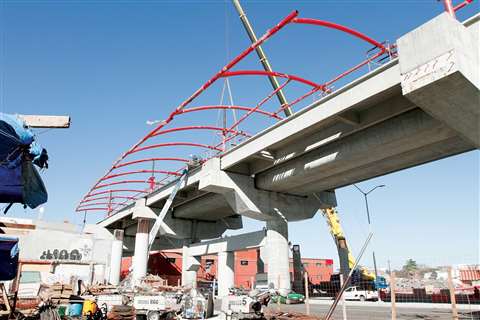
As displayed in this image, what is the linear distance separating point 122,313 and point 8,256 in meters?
7.34

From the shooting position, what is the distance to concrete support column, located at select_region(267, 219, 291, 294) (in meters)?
23.0

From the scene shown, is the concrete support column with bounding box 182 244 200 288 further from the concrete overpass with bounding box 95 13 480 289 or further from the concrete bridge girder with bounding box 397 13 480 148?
the concrete bridge girder with bounding box 397 13 480 148

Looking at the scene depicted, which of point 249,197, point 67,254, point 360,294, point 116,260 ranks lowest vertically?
point 360,294

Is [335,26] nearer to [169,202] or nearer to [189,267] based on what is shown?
[169,202]

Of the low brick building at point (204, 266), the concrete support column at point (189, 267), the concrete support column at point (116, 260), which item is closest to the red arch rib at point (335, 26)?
the concrete support column at point (189, 267)

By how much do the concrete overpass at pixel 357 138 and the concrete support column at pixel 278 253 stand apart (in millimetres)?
66

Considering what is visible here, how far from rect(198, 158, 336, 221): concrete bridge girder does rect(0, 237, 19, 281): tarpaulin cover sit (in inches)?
606

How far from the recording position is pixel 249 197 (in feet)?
77.7

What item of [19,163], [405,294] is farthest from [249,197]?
[19,163]

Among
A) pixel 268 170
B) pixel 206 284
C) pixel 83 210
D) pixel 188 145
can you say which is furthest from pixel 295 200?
pixel 83 210

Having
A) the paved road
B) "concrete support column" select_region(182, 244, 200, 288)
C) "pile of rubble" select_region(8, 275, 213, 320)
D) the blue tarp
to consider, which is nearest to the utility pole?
"concrete support column" select_region(182, 244, 200, 288)

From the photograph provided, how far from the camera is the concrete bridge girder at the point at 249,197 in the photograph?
23234 mm

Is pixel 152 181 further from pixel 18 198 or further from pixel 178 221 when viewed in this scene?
pixel 18 198

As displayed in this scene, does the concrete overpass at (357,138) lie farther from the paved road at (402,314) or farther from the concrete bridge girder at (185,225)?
the paved road at (402,314)
